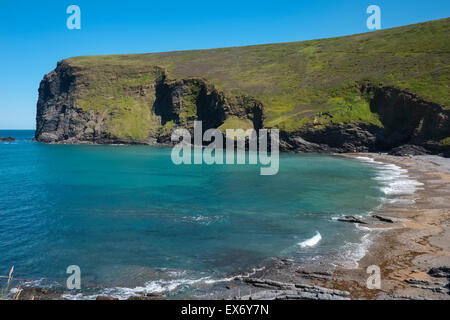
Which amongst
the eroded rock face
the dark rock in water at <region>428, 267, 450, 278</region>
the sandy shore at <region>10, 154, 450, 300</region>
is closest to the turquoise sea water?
the sandy shore at <region>10, 154, 450, 300</region>

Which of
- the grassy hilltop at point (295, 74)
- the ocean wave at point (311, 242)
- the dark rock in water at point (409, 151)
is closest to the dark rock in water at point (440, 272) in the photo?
A: the ocean wave at point (311, 242)

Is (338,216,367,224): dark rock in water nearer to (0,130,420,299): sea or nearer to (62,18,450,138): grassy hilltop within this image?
(0,130,420,299): sea

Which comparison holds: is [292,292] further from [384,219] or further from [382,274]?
[384,219]

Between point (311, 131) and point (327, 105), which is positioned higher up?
point (327, 105)
